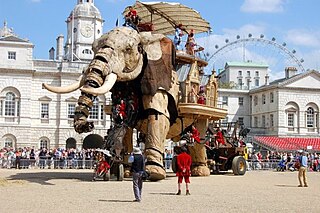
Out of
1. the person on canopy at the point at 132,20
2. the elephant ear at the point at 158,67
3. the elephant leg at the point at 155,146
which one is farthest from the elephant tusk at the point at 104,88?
the person on canopy at the point at 132,20

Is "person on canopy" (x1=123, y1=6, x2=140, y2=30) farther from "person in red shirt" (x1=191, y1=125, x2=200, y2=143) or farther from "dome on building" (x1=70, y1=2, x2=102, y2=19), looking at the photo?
"dome on building" (x1=70, y1=2, x2=102, y2=19)

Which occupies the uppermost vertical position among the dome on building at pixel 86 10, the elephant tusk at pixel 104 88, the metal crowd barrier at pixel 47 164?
the dome on building at pixel 86 10

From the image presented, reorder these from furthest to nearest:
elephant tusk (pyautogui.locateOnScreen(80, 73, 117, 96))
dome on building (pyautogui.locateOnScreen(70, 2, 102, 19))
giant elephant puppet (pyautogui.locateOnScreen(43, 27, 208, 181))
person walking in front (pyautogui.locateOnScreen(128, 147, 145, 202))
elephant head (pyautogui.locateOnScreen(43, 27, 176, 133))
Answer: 1. dome on building (pyautogui.locateOnScreen(70, 2, 102, 19))
2. giant elephant puppet (pyautogui.locateOnScreen(43, 27, 208, 181))
3. elephant head (pyautogui.locateOnScreen(43, 27, 176, 133))
4. elephant tusk (pyautogui.locateOnScreen(80, 73, 117, 96))
5. person walking in front (pyautogui.locateOnScreen(128, 147, 145, 202))

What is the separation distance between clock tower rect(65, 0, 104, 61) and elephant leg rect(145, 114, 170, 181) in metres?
61.0

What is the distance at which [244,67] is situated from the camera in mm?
100250

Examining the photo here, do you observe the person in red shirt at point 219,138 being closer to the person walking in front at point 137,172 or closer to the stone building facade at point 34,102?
the person walking in front at point 137,172

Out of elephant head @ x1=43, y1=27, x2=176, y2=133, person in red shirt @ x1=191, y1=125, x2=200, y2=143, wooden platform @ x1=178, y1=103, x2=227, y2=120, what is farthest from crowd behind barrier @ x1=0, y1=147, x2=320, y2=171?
elephant head @ x1=43, y1=27, x2=176, y2=133

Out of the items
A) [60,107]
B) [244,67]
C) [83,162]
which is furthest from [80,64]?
[244,67]

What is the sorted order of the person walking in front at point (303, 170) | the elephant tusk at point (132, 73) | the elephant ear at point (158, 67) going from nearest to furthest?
the elephant tusk at point (132, 73), the elephant ear at point (158, 67), the person walking in front at point (303, 170)

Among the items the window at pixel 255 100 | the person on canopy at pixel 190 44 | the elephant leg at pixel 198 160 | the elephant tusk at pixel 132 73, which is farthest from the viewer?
the window at pixel 255 100

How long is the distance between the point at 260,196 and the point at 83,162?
68.6 feet

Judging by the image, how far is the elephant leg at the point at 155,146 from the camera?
17.9m

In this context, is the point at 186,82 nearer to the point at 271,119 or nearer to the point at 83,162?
the point at 83,162

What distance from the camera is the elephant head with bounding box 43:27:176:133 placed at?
16156mm
